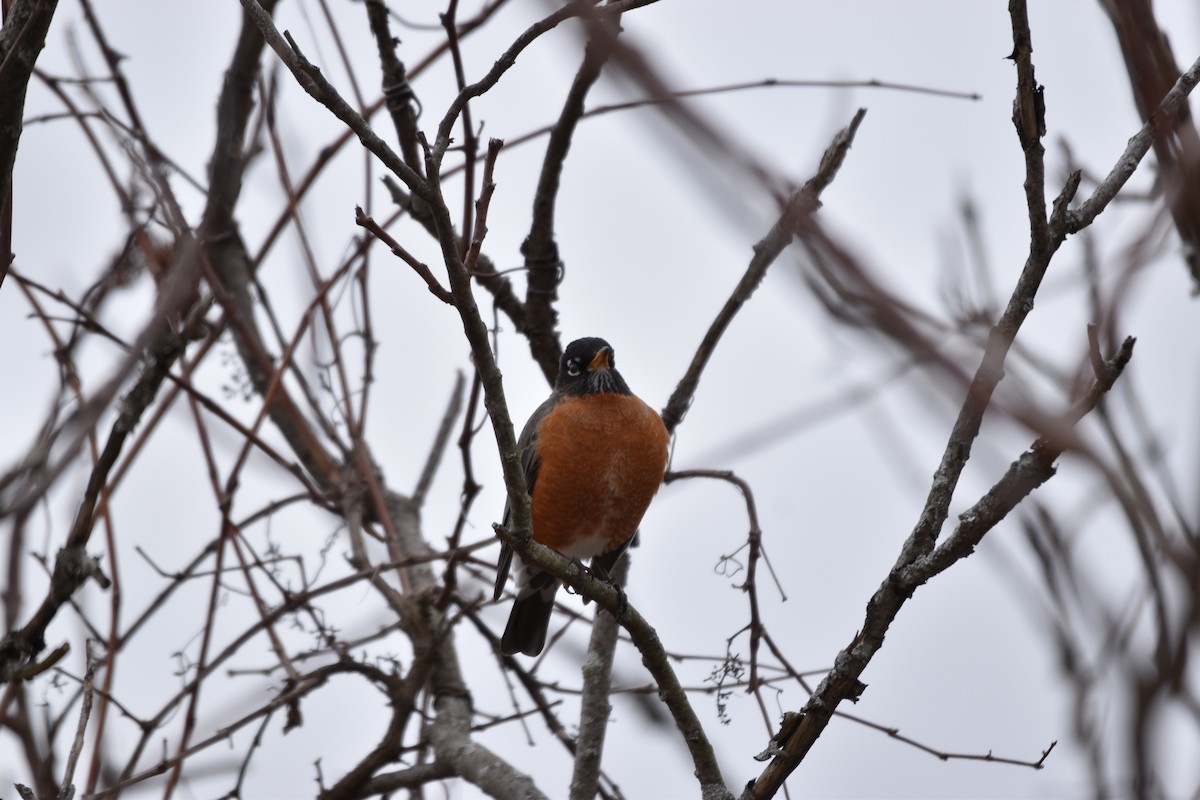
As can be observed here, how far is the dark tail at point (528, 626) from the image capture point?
230 inches

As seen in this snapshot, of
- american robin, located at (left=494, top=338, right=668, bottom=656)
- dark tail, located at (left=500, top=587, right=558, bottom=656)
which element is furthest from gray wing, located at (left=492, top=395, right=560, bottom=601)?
dark tail, located at (left=500, top=587, right=558, bottom=656)

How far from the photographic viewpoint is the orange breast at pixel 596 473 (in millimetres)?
5809

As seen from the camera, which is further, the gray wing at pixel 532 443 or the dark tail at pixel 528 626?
the gray wing at pixel 532 443

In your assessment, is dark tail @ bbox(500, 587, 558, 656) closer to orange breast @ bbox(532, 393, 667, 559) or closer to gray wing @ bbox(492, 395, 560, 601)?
orange breast @ bbox(532, 393, 667, 559)

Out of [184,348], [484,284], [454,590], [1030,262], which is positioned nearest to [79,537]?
[184,348]

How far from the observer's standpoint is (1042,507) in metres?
1.59

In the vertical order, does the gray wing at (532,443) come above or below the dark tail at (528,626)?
above

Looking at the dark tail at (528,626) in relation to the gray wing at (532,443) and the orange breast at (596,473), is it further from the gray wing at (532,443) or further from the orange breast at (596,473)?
the gray wing at (532,443)

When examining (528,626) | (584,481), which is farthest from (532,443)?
(528,626)

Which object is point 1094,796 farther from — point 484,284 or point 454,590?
point 484,284

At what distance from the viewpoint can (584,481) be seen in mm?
5848

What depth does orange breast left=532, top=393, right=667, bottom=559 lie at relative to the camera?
581cm

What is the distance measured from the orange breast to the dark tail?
29cm

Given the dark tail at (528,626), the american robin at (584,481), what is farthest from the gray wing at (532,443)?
the dark tail at (528,626)
